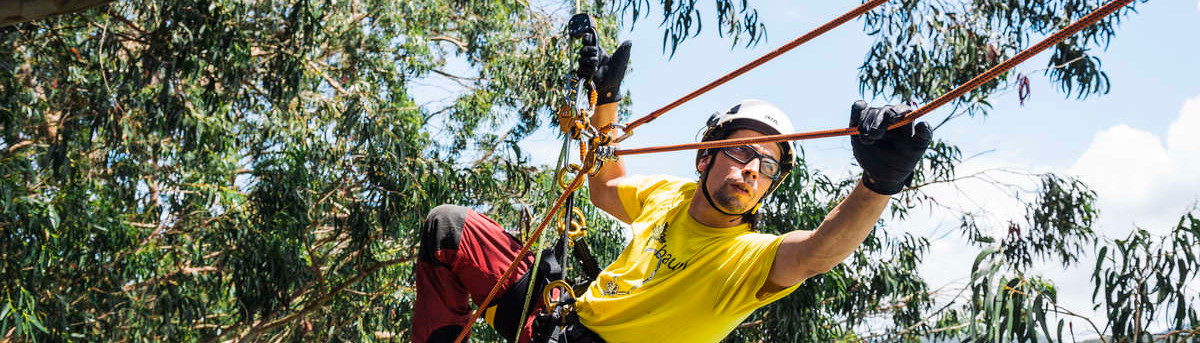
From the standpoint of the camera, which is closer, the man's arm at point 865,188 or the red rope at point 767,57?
the man's arm at point 865,188

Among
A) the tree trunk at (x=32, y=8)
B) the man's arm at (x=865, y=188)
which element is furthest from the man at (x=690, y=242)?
the tree trunk at (x=32, y=8)

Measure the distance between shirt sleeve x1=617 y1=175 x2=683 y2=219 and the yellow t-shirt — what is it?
0.87 ft

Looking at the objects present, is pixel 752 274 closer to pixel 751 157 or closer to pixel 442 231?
pixel 751 157

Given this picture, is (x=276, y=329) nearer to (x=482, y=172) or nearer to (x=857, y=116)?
(x=482, y=172)

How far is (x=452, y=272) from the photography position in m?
2.77

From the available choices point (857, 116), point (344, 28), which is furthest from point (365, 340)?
point (857, 116)

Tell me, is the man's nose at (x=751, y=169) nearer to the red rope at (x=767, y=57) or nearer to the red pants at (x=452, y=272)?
the red rope at (x=767, y=57)

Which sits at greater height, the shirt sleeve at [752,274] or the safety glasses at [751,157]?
the safety glasses at [751,157]

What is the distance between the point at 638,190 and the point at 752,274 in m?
0.78

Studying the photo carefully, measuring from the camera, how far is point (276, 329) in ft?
26.5

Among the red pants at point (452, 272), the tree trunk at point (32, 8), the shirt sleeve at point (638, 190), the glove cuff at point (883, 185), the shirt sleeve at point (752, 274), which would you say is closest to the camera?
the tree trunk at point (32, 8)

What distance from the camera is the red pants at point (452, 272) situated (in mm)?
2740

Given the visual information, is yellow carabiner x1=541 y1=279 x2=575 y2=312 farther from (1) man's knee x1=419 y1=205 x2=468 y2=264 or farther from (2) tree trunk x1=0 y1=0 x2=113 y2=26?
(2) tree trunk x1=0 y1=0 x2=113 y2=26

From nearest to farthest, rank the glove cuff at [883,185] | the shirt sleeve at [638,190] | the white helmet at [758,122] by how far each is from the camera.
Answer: the glove cuff at [883,185] < the white helmet at [758,122] < the shirt sleeve at [638,190]
